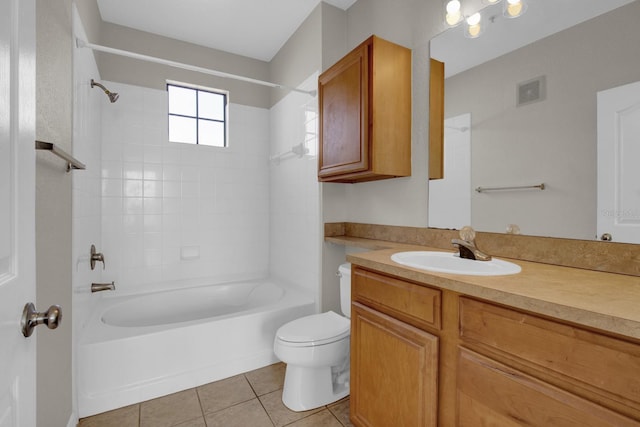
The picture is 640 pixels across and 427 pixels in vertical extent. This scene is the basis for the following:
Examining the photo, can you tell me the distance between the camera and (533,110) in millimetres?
1242

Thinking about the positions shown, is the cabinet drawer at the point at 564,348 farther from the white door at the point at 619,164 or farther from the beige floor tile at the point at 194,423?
the beige floor tile at the point at 194,423

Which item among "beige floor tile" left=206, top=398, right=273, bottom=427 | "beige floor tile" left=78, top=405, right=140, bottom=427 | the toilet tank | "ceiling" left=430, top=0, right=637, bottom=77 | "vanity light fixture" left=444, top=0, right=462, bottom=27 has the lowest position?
"beige floor tile" left=78, top=405, right=140, bottom=427

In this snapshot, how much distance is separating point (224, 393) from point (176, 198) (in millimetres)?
1691

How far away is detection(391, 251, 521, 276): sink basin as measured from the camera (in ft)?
3.75

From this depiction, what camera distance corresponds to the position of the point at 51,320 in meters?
0.62

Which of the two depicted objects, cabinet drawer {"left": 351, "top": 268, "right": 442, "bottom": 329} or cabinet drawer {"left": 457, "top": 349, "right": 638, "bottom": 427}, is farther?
cabinet drawer {"left": 351, "top": 268, "right": 442, "bottom": 329}

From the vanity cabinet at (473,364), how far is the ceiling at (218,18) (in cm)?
213

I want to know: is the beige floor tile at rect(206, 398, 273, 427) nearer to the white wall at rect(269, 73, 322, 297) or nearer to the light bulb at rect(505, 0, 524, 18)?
the white wall at rect(269, 73, 322, 297)

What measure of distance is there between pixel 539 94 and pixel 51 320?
5.68ft

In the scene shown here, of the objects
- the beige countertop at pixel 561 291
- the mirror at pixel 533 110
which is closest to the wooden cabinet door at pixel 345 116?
the mirror at pixel 533 110

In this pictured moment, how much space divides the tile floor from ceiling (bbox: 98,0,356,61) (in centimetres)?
272

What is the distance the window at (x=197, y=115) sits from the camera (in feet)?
9.25

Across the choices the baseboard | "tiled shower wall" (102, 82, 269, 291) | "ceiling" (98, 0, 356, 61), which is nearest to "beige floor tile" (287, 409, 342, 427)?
the baseboard

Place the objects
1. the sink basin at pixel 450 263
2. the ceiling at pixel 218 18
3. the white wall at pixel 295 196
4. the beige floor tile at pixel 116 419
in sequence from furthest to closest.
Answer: the white wall at pixel 295 196
the ceiling at pixel 218 18
the beige floor tile at pixel 116 419
the sink basin at pixel 450 263
